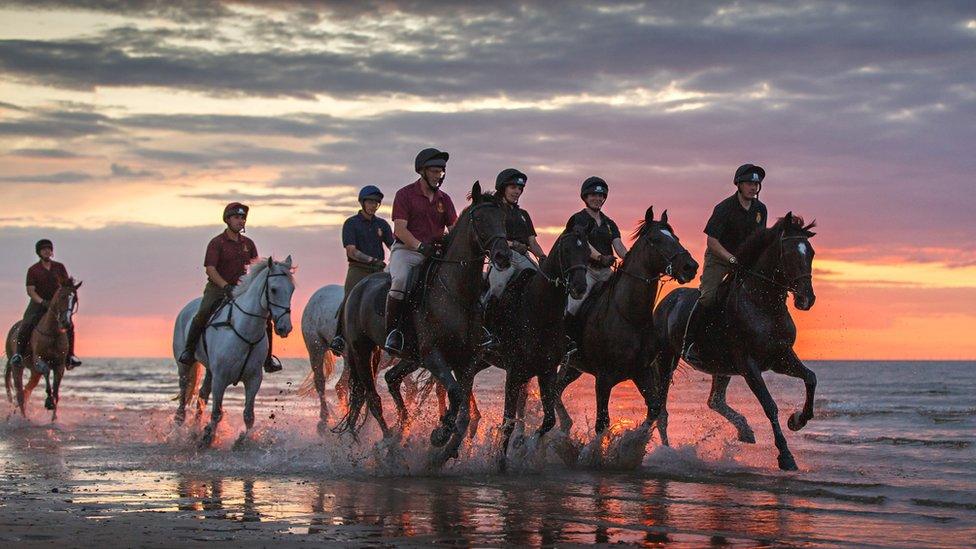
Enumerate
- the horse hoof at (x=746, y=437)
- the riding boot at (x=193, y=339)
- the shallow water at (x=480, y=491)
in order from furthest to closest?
the riding boot at (x=193, y=339)
the horse hoof at (x=746, y=437)
the shallow water at (x=480, y=491)

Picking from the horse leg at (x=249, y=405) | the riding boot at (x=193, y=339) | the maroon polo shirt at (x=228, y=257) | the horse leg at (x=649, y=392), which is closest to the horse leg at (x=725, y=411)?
the horse leg at (x=649, y=392)

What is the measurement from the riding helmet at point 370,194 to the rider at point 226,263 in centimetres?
152

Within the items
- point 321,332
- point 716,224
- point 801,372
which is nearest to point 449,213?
point 716,224

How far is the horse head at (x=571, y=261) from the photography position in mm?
11570

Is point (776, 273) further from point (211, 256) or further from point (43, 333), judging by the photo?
point (43, 333)

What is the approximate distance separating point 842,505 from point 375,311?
205 inches

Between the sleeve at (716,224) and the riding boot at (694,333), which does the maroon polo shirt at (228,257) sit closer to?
the riding boot at (694,333)

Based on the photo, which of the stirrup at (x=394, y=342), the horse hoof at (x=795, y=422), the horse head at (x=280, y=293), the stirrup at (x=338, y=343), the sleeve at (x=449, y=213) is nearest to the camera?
the stirrup at (x=394, y=342)

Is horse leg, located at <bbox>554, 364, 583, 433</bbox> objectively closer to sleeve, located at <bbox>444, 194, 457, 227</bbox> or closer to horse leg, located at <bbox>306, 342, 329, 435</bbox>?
sleeve, located at <bbox>444, 194, 457, 227</bbox>

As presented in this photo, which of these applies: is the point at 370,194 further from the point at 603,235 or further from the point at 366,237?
the point at 603,235

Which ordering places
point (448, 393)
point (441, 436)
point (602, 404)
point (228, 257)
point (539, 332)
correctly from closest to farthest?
point (448, 393) → point (441, 436) → point (539, 332) → point (602, 404) → point (228, 257)

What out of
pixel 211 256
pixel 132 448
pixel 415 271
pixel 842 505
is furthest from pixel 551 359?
pixel 132 448

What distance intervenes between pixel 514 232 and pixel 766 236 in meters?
2.68

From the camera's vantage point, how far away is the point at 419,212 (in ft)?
41.3
